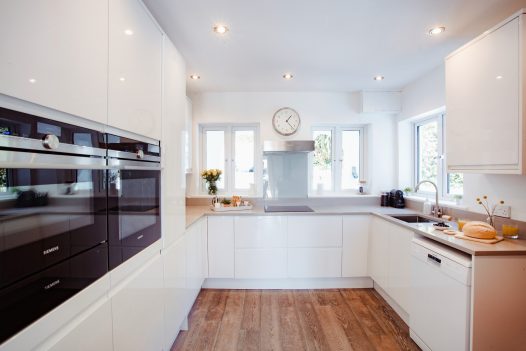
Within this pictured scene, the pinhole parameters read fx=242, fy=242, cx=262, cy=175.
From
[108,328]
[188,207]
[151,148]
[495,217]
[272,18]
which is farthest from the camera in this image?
[188,207]

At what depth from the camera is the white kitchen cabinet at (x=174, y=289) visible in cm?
159

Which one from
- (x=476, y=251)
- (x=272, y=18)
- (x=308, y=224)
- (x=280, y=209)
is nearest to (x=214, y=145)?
(x=280, y=209)

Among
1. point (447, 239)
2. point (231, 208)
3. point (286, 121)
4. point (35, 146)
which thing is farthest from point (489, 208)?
point (35, 146)

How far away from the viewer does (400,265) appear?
217cm

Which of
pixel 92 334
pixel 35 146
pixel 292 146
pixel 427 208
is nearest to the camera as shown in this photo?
pixel 35 146

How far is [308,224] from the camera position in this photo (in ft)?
8.98

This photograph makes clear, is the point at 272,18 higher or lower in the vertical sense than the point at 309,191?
higher

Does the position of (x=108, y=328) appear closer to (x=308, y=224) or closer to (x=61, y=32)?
(x=61, y=32)

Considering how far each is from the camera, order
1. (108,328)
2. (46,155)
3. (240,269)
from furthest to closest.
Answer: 1. (240,269)
2. (108,328)
3. (46,155)

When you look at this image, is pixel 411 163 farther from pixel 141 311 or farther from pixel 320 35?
pixel 141 311

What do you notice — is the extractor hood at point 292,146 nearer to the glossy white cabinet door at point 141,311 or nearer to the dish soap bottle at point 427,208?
the dish soap bottle at point 427,208

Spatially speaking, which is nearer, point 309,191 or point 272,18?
point 272,18

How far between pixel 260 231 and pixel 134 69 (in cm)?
203

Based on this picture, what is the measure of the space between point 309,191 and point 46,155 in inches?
116
